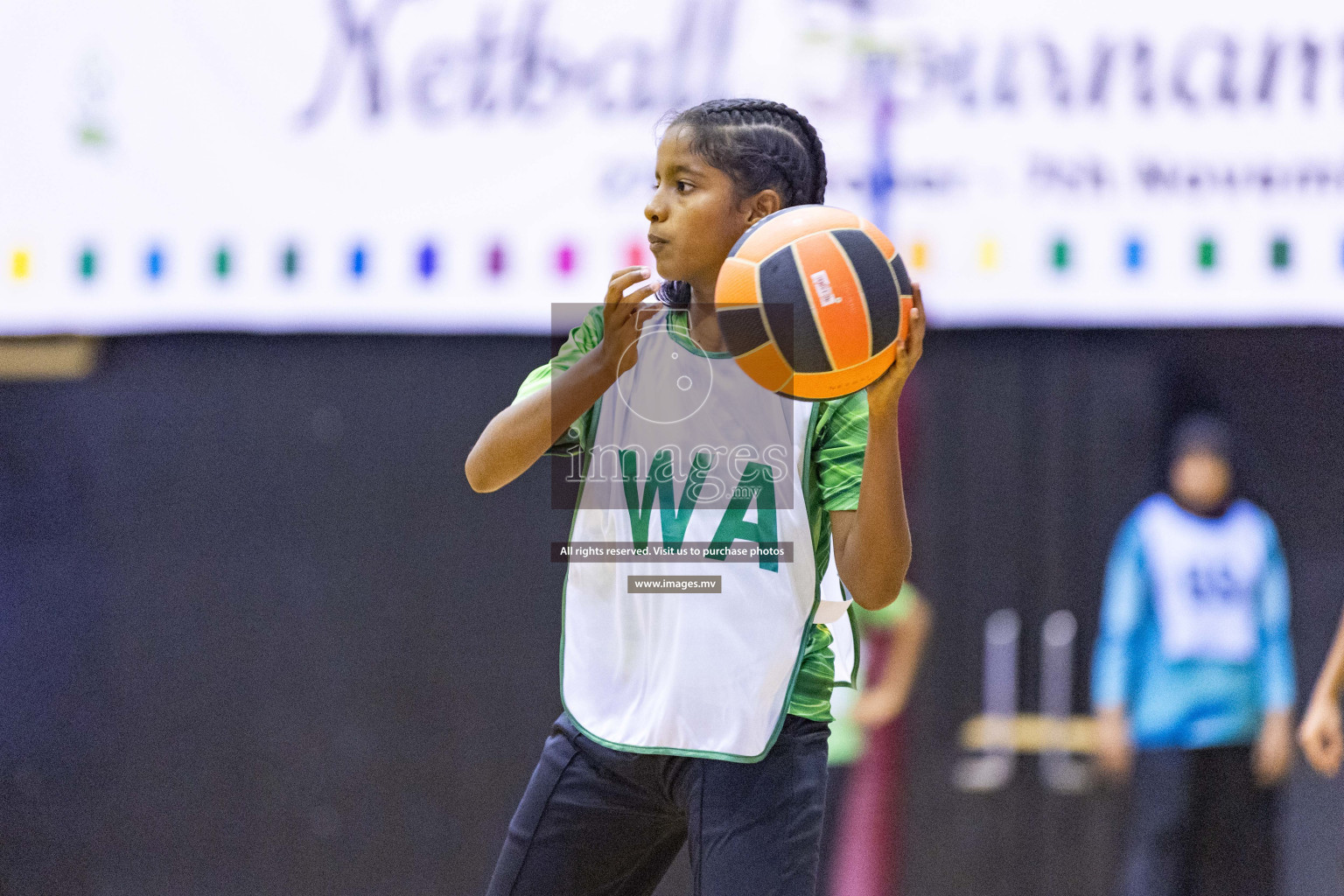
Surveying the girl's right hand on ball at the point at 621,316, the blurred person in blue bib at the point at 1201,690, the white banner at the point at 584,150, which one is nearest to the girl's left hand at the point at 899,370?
the girl's right hand on ball at the point at 621,316

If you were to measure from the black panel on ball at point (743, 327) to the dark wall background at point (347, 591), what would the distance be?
228cm

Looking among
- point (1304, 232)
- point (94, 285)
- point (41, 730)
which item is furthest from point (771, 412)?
point (41, 730)

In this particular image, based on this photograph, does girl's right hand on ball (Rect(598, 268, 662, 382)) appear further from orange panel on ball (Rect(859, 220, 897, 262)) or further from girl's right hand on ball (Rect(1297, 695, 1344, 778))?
girl's right hand on ball (Rect(1297, 695, 1344, 778))

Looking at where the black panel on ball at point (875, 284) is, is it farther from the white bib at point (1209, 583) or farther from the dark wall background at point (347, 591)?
the white bib at point (1209, 583)

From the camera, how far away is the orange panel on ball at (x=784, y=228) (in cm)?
207

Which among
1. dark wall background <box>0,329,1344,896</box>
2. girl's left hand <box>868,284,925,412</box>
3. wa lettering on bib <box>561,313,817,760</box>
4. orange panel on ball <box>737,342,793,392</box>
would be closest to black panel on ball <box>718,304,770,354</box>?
orange panel on ball <box>737,342,793,392</box>

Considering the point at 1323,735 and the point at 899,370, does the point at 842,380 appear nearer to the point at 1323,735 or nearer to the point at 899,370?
the point at 899,370

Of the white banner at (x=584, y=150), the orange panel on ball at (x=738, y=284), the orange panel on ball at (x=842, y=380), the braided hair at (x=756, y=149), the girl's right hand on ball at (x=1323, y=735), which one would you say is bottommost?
the girl's right hand on ball at (x=1323, y=735)

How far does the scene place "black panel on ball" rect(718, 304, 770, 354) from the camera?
2070 millimetres

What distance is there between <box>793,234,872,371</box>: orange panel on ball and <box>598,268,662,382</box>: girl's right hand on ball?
0.26m

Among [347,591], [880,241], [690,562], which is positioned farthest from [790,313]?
[347,591]

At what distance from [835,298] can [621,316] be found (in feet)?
1.11

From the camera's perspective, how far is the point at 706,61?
13.9ft

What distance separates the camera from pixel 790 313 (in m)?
2.06
